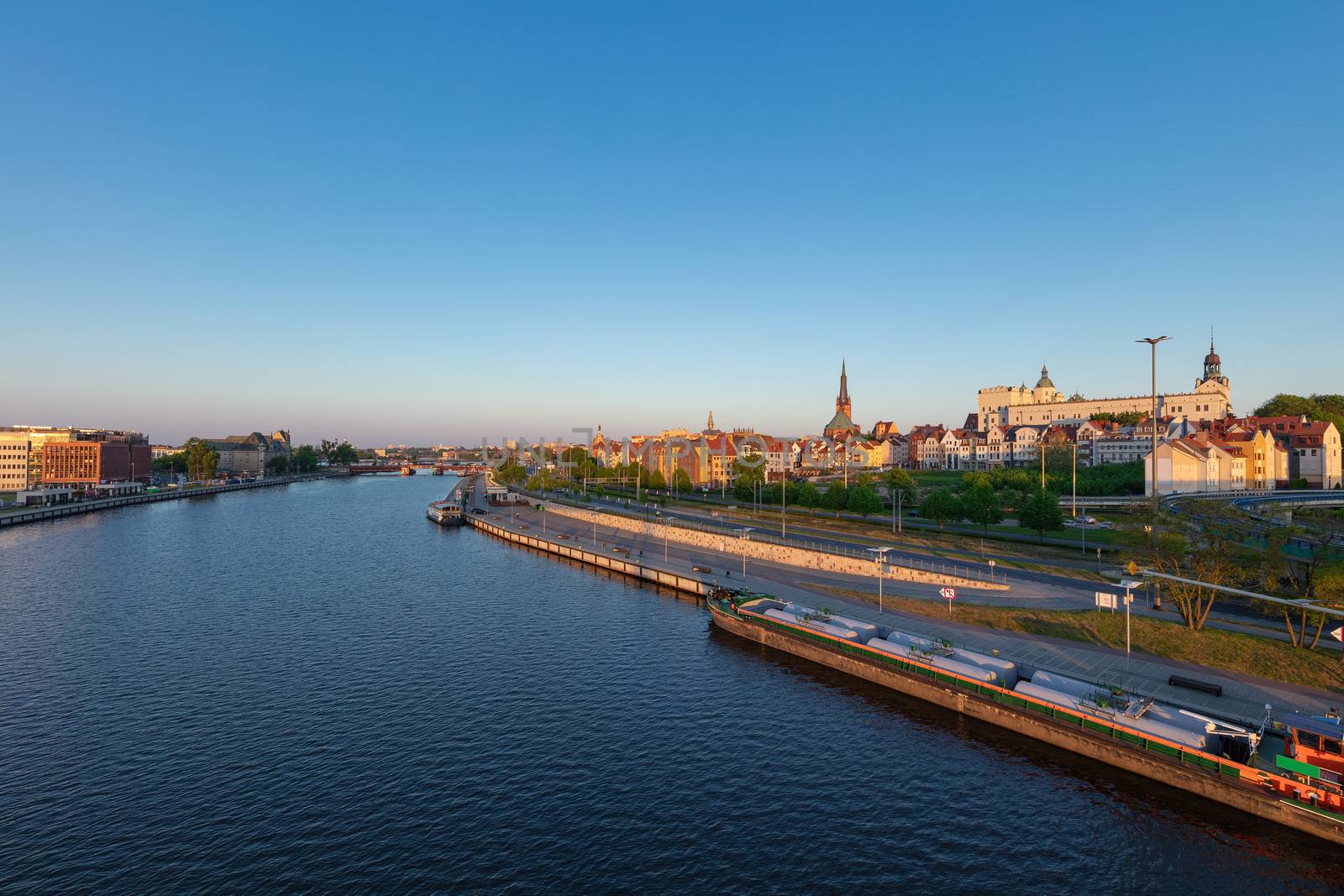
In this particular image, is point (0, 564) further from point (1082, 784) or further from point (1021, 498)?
point (1021, 498)

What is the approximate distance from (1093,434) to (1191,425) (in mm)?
25849

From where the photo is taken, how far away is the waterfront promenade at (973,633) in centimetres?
3450

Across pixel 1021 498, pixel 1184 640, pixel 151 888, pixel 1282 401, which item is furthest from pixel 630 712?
pixel 1282 401

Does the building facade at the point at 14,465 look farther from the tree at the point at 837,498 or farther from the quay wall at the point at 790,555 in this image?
the tree at the point at 837,498

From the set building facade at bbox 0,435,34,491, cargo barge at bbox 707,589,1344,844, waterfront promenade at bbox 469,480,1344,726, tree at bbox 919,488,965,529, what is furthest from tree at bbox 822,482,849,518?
building facade at bbox 0,435,34,491

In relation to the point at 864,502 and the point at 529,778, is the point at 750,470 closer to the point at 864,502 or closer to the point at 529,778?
the point at 864,502

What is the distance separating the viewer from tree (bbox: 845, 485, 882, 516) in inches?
3802

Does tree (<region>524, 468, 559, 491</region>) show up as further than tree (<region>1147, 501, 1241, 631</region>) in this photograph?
Yes

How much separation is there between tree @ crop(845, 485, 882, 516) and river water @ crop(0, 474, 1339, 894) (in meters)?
48.7

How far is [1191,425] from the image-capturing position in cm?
15112

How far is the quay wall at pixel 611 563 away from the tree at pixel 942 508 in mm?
37818

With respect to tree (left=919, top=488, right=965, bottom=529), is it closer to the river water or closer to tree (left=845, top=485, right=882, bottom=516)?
tree (left=845, top=485, right=882, bottom=516)

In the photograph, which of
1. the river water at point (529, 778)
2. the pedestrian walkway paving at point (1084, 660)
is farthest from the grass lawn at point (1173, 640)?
the river water at point (529, 778)

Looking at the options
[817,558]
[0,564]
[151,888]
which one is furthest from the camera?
[0,564]
